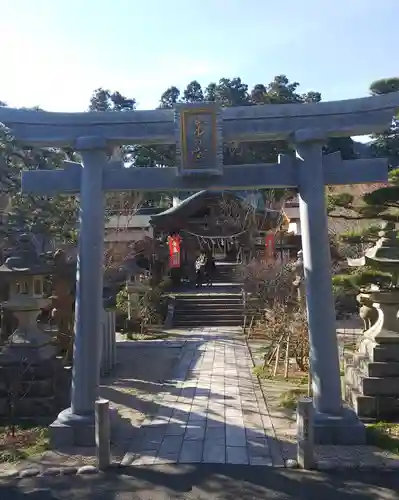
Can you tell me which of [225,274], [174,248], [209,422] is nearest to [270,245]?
[174,248]

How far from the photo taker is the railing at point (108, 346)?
10.6m

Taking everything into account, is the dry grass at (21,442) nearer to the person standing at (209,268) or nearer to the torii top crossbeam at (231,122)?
the torii top crossbeam at (231,122)

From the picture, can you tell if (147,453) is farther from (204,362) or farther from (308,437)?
(204,362)

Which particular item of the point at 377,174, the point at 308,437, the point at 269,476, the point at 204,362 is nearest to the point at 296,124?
the point at 377,174

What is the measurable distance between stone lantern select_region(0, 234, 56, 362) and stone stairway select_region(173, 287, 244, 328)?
11.4 meters

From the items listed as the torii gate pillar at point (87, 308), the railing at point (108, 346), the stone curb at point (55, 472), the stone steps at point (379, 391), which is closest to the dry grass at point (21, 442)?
the torii gate pillar at point (87, 308)

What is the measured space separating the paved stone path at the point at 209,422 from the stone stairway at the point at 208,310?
8059 mm

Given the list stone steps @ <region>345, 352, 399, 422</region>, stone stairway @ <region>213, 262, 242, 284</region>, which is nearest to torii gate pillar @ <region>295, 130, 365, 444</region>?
stone steps @ <region>345, 352, 399, 422</region>

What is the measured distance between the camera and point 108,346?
36.3ft

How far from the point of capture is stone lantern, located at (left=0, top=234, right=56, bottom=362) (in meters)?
7.68

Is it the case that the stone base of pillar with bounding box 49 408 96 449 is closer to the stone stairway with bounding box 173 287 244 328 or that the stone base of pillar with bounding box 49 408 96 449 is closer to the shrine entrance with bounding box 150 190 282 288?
the stone stairway with bounding box 173 287 244 328

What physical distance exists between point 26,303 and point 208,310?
504 inches

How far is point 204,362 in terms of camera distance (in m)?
11.4

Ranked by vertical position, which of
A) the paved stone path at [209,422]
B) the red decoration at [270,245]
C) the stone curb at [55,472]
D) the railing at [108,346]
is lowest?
the stone curb at [55,472]
